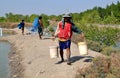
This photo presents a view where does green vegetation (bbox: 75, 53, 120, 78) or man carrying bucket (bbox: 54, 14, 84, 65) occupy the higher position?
man carrying bucket (bbox: 54, 14, 84, 65)

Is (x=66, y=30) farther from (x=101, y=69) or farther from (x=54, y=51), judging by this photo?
(x=101, y=69)

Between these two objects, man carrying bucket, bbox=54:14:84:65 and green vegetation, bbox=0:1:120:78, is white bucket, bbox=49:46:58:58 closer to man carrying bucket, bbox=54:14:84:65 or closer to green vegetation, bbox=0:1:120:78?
man carrying bucket, bbox=54:14:84:65

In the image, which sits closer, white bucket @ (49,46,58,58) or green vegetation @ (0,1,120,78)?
green vegetation @ (0,1,120,78)

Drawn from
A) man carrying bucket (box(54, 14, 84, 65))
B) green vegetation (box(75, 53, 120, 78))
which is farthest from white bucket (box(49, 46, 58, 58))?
green vegetation (box(75, 53, 120, 78))

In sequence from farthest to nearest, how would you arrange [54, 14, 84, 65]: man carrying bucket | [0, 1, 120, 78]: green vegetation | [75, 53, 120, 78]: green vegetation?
[54, 14, 84, 65]: man carrying bucket, [0, 1, 120, 78]: green vegetation, [75, 53, 120, 78]: green vegetation

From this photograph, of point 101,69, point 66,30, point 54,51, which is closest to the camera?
point 101,69

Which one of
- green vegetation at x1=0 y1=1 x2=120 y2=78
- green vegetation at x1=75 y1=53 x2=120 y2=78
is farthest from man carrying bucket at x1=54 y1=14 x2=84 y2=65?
green vegetation at x1=75 y1=53 x2=120 y2=78

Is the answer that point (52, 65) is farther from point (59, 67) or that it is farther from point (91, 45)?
point (91, 45)

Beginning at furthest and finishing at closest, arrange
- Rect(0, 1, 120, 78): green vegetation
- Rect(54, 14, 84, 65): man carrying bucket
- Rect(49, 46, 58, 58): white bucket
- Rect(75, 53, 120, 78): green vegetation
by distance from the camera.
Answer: Rect(49, 46, 58, 58): white bucket < Rect(54, 14, 84, 65): man carrying bucket < Rect(0, 1, 120, 78): green vegetation < Rect(75, 53, 120, 78): green vegetation

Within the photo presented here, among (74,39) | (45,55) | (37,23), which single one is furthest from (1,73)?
(74,39)

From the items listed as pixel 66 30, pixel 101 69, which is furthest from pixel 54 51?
pixel 101 69

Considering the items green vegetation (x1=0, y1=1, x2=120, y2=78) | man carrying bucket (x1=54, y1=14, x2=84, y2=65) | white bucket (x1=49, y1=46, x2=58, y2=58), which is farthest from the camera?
white bucket (x1=49, y1=46, x2=58, y2=58)

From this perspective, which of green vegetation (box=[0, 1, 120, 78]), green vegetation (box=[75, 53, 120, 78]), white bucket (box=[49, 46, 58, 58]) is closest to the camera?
green vegetation (box=[75, 53, 120, 78])

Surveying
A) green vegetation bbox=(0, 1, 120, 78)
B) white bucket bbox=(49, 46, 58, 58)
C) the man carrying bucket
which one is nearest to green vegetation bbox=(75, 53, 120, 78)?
green vegetation bbox=(0, 1, 120, 78)
